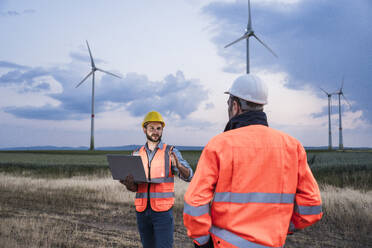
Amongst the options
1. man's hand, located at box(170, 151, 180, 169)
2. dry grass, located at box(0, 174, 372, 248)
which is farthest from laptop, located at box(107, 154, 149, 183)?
dry grass, located at box(0, 174, 372, 248)

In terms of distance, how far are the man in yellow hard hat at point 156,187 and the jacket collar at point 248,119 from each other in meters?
2.01

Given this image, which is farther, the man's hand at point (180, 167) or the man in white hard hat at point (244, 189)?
the man's hand at point (180, 167)

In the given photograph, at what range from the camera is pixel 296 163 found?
8.18 ft

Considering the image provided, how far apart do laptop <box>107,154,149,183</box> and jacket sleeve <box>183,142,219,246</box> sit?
1817mm

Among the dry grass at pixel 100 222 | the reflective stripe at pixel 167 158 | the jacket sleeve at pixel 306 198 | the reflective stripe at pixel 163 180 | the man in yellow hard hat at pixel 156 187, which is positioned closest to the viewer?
the jacket sleeve at pixel 306 198

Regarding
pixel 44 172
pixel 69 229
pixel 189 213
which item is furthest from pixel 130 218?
pixel 44 172

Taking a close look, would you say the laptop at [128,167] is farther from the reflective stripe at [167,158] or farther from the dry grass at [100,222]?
the dry grass at [100,222]

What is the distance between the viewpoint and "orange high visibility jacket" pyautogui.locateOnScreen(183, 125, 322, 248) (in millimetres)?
2311

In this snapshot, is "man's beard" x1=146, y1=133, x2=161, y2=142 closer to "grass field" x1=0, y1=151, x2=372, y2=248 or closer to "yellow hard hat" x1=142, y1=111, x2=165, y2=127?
"yellow hard hat" x1=142, y1=111, x2=165, y2=127

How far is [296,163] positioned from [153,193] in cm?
227

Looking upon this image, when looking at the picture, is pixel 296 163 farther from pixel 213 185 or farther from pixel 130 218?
pixel 130 218

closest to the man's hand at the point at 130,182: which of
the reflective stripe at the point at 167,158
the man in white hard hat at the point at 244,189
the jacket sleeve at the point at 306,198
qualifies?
the reflective stripe at the point at 167,158

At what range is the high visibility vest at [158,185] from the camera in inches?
168

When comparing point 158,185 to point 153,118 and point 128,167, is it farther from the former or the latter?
point 153,118
